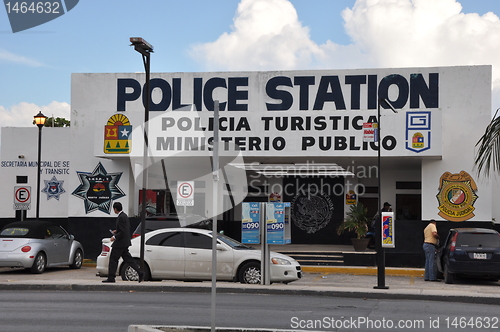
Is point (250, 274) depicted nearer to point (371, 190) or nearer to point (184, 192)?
point (184, 192)

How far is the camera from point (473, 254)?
656 inches

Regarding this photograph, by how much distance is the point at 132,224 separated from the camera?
2283 cm

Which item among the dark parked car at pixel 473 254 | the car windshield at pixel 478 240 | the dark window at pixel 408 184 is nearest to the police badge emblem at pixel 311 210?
the dark window at pixel 408 184

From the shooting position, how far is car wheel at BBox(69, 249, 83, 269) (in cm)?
2076

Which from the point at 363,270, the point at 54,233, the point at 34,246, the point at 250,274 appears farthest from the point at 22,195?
the point at 363,270

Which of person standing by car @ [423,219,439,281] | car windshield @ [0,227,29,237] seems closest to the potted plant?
person standing by car @ [423,219,439,281]

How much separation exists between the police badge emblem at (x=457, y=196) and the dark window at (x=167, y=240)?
9.80m

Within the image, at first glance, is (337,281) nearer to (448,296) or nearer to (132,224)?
A: (448,296)

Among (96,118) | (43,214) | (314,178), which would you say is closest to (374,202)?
(314,178)

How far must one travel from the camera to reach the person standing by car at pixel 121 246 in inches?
590

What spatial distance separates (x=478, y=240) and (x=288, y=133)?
744 centimetres

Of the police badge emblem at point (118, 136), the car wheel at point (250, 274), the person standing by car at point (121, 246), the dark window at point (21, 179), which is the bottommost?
the car wheel at point (250, 274)

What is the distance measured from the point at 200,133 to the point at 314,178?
7086 millimetres

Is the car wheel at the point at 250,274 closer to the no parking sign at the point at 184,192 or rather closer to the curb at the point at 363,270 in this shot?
the curb at the point at 363,270
